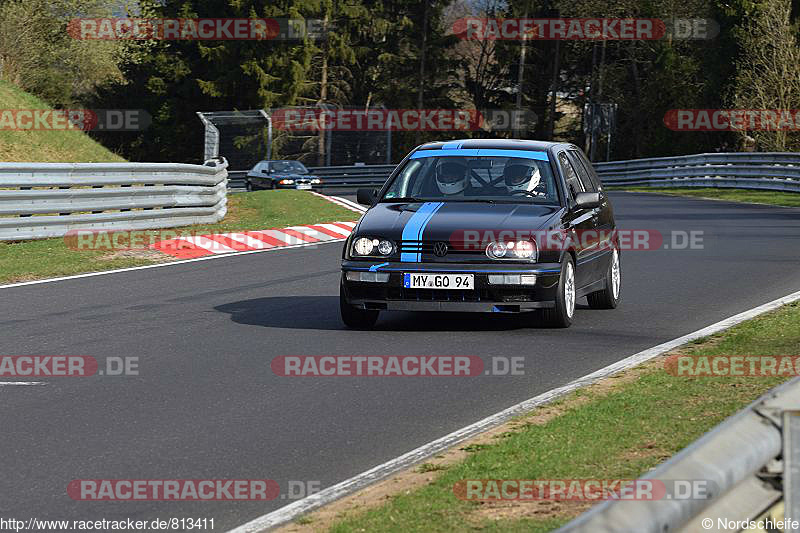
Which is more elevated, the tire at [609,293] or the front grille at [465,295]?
the front grille at [465,295]

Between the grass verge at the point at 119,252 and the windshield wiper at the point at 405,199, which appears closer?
the windshield wiper at the point at 405,199

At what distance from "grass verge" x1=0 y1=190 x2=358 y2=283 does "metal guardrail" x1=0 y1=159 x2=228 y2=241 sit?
0.26 metres

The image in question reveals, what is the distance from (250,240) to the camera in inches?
796

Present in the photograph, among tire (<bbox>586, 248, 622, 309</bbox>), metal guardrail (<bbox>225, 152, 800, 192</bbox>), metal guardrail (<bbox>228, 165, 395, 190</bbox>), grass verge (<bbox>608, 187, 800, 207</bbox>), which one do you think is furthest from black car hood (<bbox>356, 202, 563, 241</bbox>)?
metal guardrail (<bbox>228, 165, 395, 190</bbox>)

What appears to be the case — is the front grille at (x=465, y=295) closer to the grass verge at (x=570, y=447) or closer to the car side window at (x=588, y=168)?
the grass verge at (x=570, y=447)

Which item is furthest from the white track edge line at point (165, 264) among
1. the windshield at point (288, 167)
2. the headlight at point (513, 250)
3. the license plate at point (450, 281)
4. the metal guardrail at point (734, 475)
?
the windshield at point (288, 167)

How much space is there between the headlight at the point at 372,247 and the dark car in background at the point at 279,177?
30864 millimetres

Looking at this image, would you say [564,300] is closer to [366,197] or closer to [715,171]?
[366,197]

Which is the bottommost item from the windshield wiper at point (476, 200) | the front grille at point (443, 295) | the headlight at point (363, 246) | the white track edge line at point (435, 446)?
the white track edge line at point (435, 446)

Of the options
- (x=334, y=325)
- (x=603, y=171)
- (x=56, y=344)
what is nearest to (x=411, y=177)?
(x=334, y=325)

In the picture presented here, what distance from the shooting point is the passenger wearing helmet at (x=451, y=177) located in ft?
38.5

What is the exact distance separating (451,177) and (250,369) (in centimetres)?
332

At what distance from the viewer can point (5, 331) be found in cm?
1106

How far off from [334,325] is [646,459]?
5513 mm
